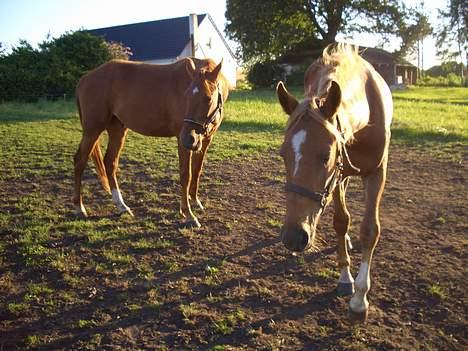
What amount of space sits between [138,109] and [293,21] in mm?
30978

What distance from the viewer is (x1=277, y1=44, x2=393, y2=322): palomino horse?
247 cm

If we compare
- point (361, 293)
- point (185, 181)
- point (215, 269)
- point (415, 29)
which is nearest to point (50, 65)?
point (185, 181)

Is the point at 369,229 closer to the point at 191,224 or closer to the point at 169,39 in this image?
the point at 191,224

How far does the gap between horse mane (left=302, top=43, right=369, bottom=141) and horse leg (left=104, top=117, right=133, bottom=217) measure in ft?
10.9

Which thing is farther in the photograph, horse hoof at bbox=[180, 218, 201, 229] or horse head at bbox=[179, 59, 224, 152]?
horse hoof at bbox=[180, 218, 201, 229]

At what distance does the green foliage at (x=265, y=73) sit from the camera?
32.8 meters

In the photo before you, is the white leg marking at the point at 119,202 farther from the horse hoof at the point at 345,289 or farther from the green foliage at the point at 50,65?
the green foliage at the point at 50,65

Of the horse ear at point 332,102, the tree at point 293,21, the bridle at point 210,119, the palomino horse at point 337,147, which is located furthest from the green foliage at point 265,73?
the horse ear at point 332,102

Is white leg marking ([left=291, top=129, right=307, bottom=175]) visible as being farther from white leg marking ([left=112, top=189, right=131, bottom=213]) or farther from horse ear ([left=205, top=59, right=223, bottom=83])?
white leg marking ([left=112, top=189, right=131, bottom=213])

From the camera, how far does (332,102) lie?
101 inches

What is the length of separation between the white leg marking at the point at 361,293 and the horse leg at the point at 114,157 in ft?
11.1

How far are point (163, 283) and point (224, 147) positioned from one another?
5868mm

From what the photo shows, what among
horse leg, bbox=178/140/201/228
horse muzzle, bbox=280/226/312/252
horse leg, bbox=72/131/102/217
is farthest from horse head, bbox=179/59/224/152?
horse muzzle, bbox=280/226/312/252

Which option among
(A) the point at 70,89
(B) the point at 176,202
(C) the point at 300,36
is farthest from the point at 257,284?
(C) the point at 300,36
